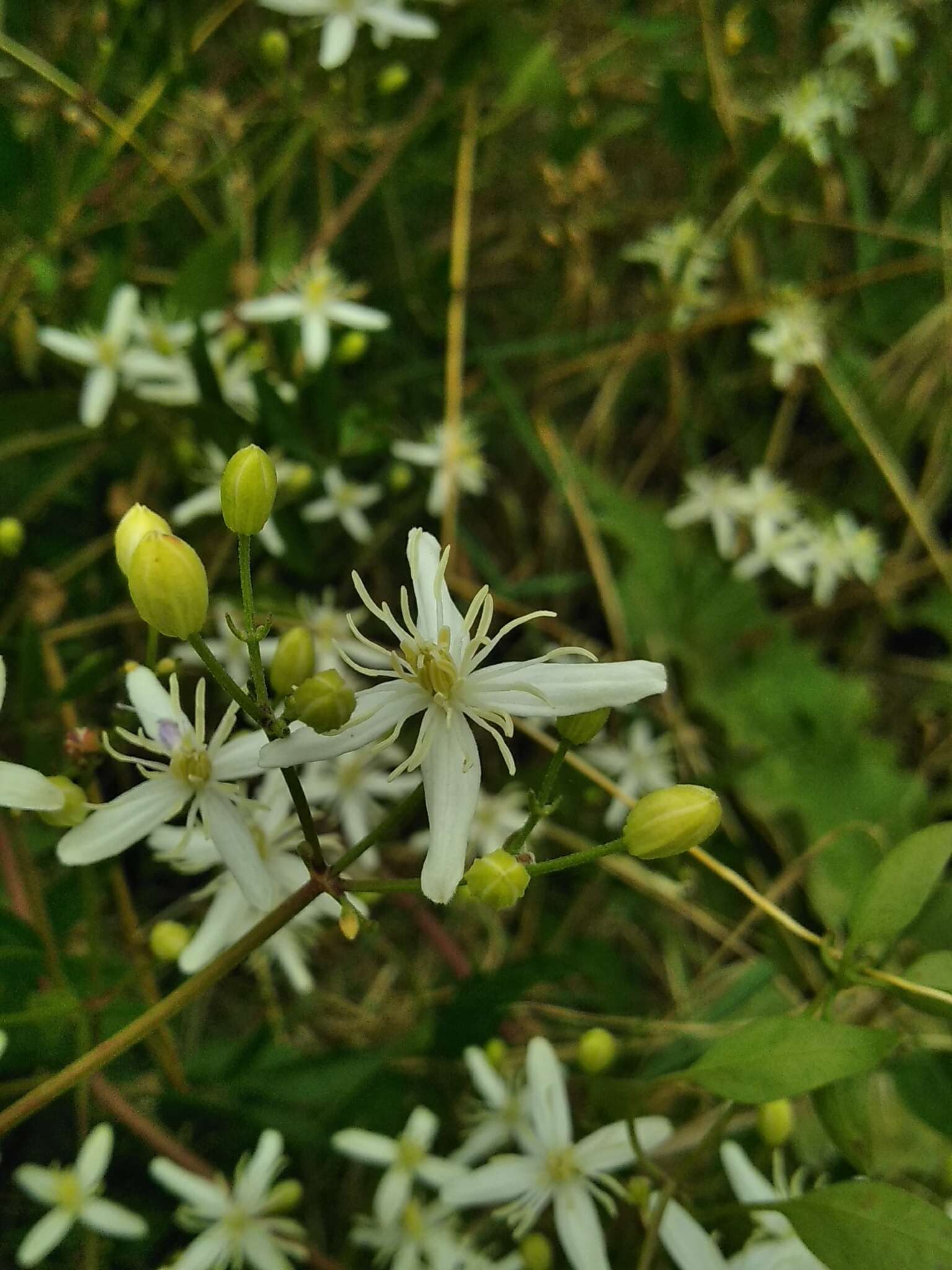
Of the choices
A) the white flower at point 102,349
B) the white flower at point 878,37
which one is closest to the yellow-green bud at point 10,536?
the white flower at point 102,349

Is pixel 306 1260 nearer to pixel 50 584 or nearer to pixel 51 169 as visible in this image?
pixel 50 584

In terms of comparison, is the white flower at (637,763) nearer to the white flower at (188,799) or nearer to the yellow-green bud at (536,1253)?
the yellow-green bud at (536,1253)

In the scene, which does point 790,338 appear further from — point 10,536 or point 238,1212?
point 238,1212

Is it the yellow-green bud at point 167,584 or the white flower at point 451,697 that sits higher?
the yellow-green bud at point 167,584

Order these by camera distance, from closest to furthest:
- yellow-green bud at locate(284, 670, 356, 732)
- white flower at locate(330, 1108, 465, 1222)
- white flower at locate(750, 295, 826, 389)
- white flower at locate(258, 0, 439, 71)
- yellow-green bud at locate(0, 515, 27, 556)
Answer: yellow-green bud at locate(284, 670, 356, 732)
white flower at locate(330, 1108, 465, 1222)
yellow-green bud at locate(0, 515, 27, 556)
white flower at locate(258, 0, 439, 71)
white flower at locate(750, 295, 826, 389)

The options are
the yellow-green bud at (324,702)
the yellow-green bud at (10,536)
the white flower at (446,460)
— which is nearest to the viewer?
the yellow-green bud at (324,702)

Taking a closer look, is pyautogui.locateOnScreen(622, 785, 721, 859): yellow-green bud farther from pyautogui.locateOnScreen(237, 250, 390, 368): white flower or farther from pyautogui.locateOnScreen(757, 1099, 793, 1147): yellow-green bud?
pyautogui.locateOnScreen(237, 250, 390, 368): white flower

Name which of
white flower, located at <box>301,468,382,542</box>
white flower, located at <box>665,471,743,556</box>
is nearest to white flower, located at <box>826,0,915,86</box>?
white flower, located at <box>665,471,743,556</box>

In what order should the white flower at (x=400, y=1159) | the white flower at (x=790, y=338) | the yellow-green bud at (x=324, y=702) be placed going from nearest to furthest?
the yellow-green bud at (x=324, y=702) → the white flower at (x=400, y=1159) → the white flower at (x=790, y=338)

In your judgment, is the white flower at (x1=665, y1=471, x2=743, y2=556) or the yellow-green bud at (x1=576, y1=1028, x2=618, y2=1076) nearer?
the yellow-green bud at (x1=576, y1=1028, x2=618, y2=1076)
